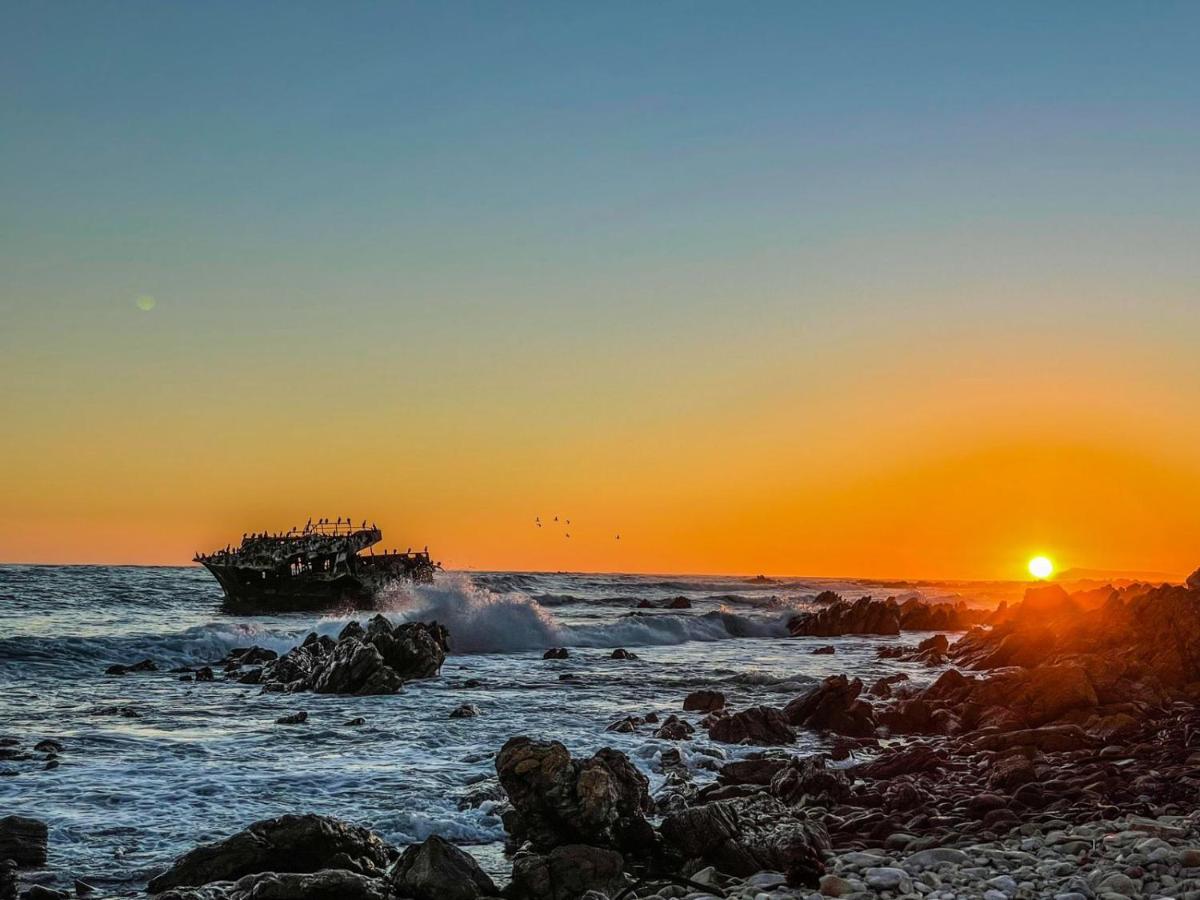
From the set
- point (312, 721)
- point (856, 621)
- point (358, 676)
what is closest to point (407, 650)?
point (358, 676)

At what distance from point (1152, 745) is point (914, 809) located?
21.3 ft

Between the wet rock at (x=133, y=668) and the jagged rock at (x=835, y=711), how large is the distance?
2169cm

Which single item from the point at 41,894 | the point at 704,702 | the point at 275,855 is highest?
the point at 275,855

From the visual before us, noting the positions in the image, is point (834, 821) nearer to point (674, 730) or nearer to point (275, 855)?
point (275, 855)

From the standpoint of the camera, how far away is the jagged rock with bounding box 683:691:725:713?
2295 centimetres

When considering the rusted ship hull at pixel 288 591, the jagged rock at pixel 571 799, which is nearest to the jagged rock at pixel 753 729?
the jagged rock at pixel 571 799

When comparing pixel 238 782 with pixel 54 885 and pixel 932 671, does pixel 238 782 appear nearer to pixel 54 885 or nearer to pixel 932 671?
pixel 54 885

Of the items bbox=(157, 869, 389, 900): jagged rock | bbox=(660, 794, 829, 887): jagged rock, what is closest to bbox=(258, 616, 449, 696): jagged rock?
bbox=(660, 794, 829, 887): jagged rock

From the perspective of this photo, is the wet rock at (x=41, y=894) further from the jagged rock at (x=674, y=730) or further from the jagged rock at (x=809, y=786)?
the jagged rock at (x=674, y=730)

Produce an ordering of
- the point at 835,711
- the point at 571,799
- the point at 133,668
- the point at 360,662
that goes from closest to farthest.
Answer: the point at 571,799, the point at 835,711, the point at 360,662, the point at 133,668

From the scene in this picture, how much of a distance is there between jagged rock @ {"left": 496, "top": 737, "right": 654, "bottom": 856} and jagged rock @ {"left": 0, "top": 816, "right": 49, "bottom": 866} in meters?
5.31

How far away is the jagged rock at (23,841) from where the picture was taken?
11.1 m

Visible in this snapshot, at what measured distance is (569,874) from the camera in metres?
10.1

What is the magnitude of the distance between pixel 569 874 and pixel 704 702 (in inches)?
532
